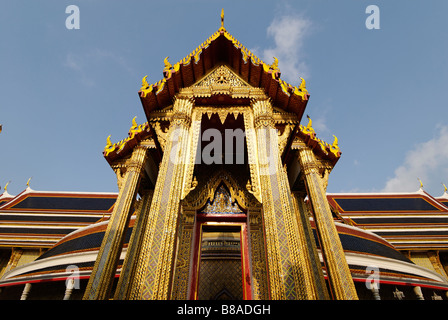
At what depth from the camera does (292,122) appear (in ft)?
20.1

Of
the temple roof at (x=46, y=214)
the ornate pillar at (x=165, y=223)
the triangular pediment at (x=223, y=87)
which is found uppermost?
the temple roof at (x=46, y=214)

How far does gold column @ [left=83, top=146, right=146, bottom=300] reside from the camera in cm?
545

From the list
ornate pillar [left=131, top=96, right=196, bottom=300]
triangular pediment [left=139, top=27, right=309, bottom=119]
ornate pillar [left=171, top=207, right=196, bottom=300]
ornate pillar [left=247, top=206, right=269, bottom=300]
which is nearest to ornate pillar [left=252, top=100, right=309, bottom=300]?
triangular pediment [left=139, top=27, right=309, bottom=119]

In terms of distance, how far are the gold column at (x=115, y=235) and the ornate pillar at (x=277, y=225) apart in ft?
12.3

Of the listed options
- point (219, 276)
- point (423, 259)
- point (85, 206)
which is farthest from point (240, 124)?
point (423, 259)

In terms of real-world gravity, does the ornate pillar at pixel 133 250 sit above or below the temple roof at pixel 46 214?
below

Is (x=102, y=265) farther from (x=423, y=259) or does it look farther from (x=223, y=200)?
(x=423, y=259)

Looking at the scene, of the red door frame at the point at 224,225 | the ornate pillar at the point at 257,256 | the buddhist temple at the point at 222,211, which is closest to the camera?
the buddhist temple at the point at 222,211

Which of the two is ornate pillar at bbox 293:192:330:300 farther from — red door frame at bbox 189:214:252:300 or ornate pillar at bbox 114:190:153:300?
ornate pillar at bbox 114:190:153:300

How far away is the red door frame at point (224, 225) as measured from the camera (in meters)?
6.66

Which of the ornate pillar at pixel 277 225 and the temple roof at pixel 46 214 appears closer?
the ornate pillar at pixel 277 225

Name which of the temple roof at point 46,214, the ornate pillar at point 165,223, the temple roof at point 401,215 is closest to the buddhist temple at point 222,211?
the ornate pillar at point 165,223

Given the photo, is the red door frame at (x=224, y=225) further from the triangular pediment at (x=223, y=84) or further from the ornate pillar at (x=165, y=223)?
the triangular pediment at (x=223, y=84)
